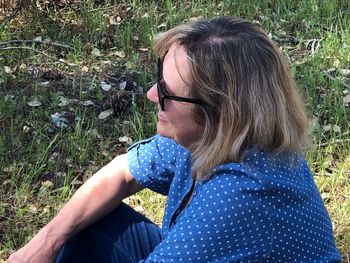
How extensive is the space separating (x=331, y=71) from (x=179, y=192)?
2.35 m

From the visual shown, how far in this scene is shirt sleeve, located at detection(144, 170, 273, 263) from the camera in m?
1.53

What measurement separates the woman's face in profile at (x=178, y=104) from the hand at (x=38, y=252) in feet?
2.14

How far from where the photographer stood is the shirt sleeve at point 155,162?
1991 millimetres

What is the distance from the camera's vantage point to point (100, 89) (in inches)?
150

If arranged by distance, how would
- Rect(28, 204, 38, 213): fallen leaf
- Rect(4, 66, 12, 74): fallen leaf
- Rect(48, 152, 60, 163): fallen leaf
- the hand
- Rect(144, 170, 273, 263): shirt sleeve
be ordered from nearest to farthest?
1. Rect(144, 170, 273, 263): shirt sleeve
2. the hand
3. Rect(28, 204, 38, 213): fallen leaf
4. Rect(48, 152, 60, 163): fallen leaf
5. Rect(4, 66, 12, 74): fallen leaf

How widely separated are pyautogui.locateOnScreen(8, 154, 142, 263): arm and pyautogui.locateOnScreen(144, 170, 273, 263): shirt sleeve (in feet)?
2.03

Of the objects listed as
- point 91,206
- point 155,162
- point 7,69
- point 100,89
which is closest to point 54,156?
point 100,89

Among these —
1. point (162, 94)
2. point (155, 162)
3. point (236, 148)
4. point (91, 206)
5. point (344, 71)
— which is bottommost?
point (344, 71)

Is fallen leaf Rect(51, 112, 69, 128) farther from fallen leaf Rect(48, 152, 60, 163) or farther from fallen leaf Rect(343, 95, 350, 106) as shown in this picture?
fallen leaf Rect(343, 95, 350, 106)

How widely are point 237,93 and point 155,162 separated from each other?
528 millimetres

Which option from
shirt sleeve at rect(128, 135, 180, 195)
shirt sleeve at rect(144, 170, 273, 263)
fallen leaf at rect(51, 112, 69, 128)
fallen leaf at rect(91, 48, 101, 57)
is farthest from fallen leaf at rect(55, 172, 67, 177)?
shirt sleeve at rect(144, 170, 273, 263)

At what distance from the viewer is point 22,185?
3023mm

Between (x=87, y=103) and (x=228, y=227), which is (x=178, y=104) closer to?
(x=228, y=227)

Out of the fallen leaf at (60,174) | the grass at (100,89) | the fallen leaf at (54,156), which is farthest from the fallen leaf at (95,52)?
the fallen leaf at (60,174)
